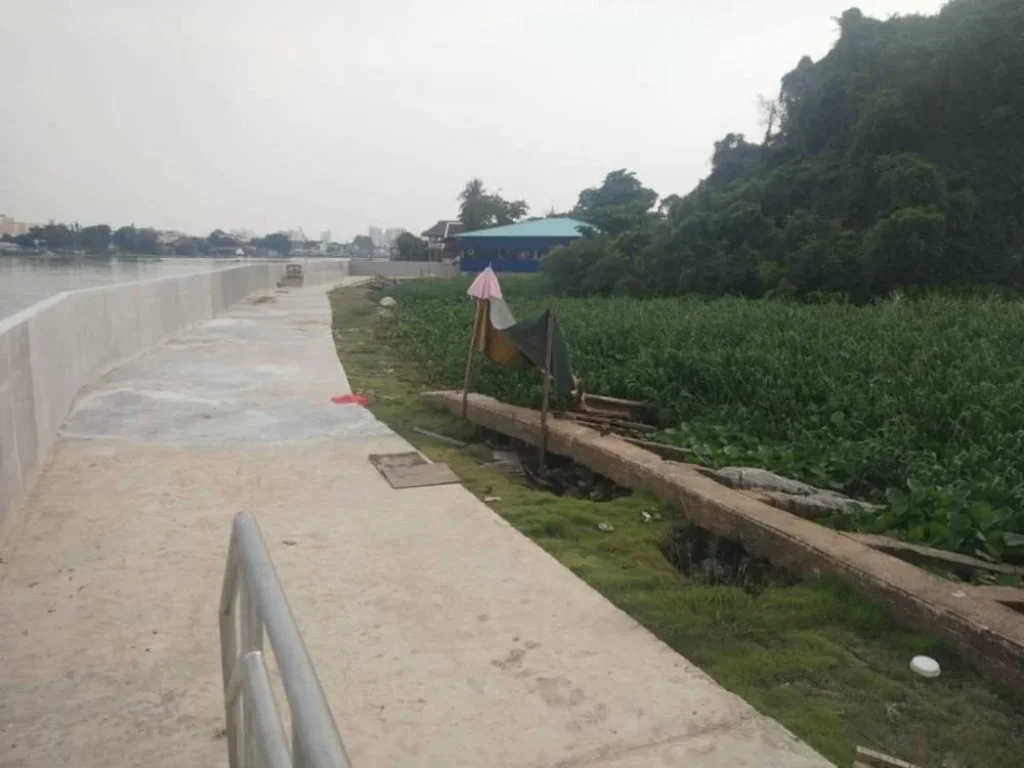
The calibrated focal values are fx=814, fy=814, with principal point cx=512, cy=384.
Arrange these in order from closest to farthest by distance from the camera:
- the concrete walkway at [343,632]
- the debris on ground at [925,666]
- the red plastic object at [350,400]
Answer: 1. the concrete walkway at [343,632]
2. the debris on ground at [925,666]
3. the red plastic object at [350,400]

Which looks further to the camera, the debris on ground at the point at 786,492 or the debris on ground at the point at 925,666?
the debris on ground at the point at 786,492

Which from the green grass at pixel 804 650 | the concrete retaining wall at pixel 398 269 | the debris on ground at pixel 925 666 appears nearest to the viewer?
the green grass at pixel 804 650

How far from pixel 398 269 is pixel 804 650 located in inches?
2012

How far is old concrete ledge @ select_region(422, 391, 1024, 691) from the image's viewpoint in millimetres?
3154

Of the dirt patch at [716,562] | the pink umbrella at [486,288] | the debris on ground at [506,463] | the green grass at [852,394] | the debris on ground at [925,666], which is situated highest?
the pink umbrella at [486,288]

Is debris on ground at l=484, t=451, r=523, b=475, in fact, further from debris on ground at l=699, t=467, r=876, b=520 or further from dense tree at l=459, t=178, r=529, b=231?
dense tree at l=459, t=178, r=529, b=231

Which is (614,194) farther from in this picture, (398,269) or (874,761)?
(874,761)

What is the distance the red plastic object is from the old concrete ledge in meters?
2.83

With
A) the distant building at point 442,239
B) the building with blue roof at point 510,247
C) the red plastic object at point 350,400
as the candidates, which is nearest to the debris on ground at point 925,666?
the red plastic object at point 350,400

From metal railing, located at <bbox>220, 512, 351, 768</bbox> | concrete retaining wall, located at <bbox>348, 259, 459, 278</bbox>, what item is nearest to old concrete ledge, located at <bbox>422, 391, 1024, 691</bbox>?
metal railing, located at <bbox>220, 512, 351, 768</bbox>

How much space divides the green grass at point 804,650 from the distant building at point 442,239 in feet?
175

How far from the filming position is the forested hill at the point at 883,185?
16.4 metres

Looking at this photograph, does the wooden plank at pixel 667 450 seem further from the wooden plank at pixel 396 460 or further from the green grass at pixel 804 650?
the wooden plank at pixel 396 460

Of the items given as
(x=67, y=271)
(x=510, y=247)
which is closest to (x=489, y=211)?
(x=510, y=247)
